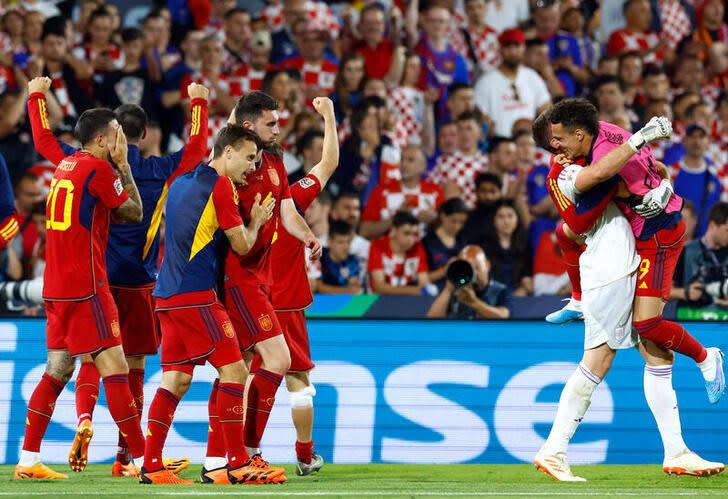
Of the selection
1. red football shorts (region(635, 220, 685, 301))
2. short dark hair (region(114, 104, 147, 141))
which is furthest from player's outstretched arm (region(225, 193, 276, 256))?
red football shorts (region(635, 220, 685, 301))

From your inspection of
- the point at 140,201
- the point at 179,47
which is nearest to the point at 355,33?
the point at 179,47

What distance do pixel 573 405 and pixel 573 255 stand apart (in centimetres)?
114

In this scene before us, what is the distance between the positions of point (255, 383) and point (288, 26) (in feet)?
24.6

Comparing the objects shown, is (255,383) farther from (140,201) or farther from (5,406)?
(5,406)

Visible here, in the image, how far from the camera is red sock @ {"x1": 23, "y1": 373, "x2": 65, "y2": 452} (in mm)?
8023

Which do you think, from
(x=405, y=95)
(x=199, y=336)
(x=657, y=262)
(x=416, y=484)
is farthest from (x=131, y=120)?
(x=405, y=95)

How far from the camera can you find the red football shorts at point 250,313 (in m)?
7.63

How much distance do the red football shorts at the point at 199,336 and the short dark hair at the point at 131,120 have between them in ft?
5.34

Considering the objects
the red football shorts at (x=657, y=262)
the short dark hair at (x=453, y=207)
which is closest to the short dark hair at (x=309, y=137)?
the short dark hair at (x=453, y=207)

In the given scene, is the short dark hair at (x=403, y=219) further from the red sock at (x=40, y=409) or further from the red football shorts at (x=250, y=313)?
the red sock at (x=40, y=409)

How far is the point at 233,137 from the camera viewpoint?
744 centimetres

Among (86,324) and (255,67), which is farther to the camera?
(255,67)

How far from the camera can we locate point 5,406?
939 centimetres

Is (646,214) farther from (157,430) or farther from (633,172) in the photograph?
(157,430)
